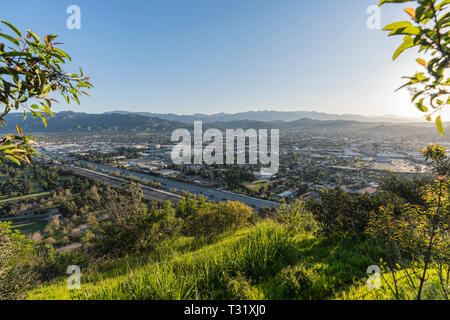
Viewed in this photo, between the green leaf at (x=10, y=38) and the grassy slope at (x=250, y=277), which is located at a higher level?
the green leaf at (x=10, y=38)

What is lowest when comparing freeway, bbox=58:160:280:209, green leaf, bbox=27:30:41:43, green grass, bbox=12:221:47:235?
green grass, bbox=12:221:47:235

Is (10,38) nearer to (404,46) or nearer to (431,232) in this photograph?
(404,46)

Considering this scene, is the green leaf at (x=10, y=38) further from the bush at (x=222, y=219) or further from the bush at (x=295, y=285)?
the bush at (x=222, y=219)

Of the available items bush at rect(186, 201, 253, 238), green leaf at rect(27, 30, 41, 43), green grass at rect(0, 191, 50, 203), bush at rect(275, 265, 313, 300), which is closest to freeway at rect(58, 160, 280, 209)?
green grass at rect(0, 191, 50, 203)

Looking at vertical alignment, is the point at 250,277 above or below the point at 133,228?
above

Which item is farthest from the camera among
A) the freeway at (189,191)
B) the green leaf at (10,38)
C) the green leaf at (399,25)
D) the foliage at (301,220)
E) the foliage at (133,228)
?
the freeway at (189,191)

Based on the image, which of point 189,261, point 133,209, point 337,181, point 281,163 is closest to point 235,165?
point 281,163

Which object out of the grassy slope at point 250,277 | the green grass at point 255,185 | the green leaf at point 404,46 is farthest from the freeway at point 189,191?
the green leaf at point 404,46

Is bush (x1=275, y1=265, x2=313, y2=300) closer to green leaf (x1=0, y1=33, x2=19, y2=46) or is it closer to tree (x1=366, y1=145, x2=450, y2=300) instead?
tree (x1=366, y1=145, x2=450, y2=300)

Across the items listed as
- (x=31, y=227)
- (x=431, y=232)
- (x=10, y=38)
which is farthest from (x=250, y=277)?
(x=31, y=227)
